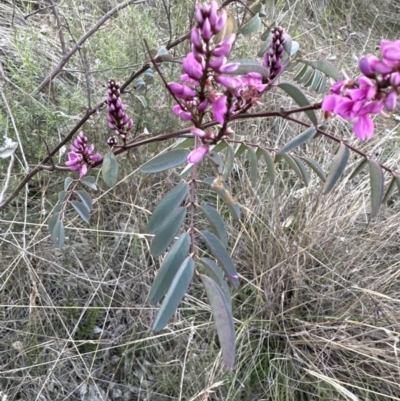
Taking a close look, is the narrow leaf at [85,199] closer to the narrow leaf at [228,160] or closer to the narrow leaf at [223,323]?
the narrow leaf at [228,160]

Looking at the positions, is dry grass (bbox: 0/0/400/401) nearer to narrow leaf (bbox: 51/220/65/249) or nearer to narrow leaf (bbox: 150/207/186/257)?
narrow leaf (bbox: 51/220/65/249)

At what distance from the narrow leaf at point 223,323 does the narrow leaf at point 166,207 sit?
137 mm

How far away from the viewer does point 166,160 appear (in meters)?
0.67

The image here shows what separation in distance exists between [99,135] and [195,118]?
3.90ft

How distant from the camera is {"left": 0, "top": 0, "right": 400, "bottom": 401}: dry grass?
1.37 meters

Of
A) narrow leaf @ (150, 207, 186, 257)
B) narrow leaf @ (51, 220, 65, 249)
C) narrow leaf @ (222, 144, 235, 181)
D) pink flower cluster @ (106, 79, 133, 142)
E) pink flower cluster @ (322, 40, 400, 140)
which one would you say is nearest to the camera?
pink flower cluster @ (322, 40, 400, 140)

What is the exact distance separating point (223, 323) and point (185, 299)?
3.60ft

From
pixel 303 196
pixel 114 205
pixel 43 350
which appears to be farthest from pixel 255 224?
pixel 43 350

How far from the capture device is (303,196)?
171 centimetres

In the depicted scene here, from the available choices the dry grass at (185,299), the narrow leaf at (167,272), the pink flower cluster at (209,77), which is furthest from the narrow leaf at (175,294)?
the dry grass at (185,299)

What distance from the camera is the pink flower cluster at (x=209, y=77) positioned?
19.6 inches

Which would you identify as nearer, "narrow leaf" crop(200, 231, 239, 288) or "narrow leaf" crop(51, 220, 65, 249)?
"narrow leaf" crop(200, 231, 239, 288)

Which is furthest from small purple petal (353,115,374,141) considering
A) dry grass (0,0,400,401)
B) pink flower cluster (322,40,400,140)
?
dry grass (0,0,400,401)

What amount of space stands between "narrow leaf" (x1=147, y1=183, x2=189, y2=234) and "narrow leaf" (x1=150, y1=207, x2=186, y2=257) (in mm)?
24
